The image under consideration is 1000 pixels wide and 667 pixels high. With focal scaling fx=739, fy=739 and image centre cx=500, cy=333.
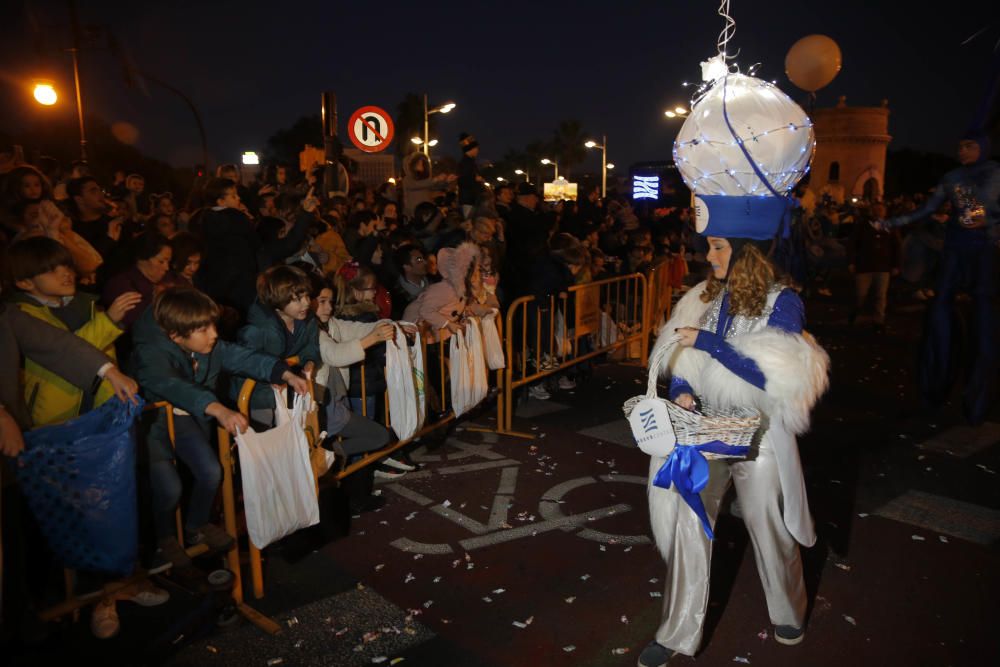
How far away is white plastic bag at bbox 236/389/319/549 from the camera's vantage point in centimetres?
391

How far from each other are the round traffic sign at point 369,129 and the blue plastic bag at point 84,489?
26.6 feet

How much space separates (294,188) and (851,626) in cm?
652

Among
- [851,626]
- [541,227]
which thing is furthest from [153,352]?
[541,227]

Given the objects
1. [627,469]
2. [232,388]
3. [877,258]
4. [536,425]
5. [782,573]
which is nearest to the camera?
[782,573]

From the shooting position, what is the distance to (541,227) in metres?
9.46

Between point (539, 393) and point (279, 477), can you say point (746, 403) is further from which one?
point (539, 393)

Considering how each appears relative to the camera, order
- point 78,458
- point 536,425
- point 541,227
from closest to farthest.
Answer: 1. point 78,458
2. point 536,425
3. point 541,227

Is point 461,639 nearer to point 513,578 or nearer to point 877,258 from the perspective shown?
point 513,578

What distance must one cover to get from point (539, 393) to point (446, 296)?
7.60 ft

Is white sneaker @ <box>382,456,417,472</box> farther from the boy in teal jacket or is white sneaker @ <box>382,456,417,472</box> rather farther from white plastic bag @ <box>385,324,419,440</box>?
the boy in teal jacket

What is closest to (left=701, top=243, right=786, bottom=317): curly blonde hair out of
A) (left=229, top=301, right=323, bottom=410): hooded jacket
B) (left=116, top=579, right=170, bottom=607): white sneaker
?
(left=229, top=301, right=323, bottom=410): hooded jacket

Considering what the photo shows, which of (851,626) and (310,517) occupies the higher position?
(310,517)

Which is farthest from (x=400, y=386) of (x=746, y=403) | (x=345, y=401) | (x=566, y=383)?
(x=566, y=383)

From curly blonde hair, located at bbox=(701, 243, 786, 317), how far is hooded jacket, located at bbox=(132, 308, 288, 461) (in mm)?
2593
